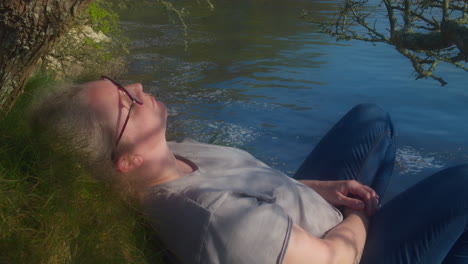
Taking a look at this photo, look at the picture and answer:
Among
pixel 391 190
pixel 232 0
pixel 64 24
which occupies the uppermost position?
pixel 64 24

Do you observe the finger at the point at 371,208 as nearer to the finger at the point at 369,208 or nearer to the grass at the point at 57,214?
the finger at the point at 369,208

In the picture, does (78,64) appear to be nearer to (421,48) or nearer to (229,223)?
(421,48)

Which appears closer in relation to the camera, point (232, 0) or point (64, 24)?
point (64, 24)

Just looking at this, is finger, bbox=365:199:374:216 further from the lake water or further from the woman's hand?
the lake water

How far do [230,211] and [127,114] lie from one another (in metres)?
0.60

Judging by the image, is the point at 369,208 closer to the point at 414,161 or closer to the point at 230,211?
the point at 230,211

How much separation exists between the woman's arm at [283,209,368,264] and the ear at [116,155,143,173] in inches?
26.9

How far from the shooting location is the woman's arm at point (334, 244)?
67.5 inches

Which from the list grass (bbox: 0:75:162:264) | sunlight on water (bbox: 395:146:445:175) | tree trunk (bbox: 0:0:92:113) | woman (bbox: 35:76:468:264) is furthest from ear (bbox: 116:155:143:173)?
sunlight on water (bbox: 395:146:445:175)

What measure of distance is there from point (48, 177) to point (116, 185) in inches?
10.3

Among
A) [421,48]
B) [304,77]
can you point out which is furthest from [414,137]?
[421,48]

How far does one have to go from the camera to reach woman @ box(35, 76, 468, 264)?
170 centimetres

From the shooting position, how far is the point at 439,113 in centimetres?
1000

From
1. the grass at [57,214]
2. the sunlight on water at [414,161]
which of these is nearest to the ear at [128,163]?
the grass at [57,214]
